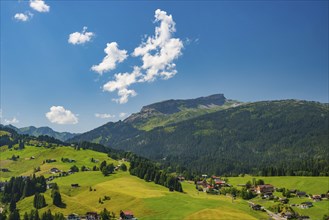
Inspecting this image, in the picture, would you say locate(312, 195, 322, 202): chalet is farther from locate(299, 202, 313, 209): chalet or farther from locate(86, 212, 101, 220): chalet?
locate(86, 212, 101, 220): chalet

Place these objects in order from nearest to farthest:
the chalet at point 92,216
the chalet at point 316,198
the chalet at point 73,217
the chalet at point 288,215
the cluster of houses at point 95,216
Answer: the cluster of houses at point 95,216, the chalet at point 92,216, the chalet at point 73,217, the chalet at point 288,215, the chalet at point 316,198

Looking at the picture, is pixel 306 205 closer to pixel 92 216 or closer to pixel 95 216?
pixel 95 216

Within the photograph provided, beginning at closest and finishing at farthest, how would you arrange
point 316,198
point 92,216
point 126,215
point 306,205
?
point 126,215, point 92,216, point 306,205, point 316,198

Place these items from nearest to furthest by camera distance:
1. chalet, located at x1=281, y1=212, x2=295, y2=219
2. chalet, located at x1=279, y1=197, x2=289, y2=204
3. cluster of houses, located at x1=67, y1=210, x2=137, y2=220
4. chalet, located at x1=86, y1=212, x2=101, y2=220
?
cluster of houses, located at x1=67, y1=210, x2=137, y2=220
chalet, located at x1=86, y1=212, x2=101, y2=220
chalet, located at x1=281, y1=212, x2=295, y2=219
chalet, located at x1=279, y1=197, x2=289, y2=204

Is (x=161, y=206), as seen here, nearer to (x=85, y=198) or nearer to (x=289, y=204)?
(x=85, y=198)

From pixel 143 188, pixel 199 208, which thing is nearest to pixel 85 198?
pixel 143 188

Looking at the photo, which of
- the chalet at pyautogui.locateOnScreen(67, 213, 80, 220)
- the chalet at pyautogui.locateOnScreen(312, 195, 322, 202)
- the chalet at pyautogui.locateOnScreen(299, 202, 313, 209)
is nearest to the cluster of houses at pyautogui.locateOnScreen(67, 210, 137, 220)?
the chalet at pyautogui.locateOnScreen(67, 213, 80, 220)

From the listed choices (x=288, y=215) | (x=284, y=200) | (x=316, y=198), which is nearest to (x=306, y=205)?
(x=284, y=200)

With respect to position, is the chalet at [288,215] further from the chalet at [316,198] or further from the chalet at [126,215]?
the chalet at [126,215]

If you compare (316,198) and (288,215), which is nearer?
(288,215)

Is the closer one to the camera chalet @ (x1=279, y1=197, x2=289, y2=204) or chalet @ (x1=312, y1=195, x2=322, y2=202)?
chalet @ (x1=312, y1=195, x2=322, y2=202)

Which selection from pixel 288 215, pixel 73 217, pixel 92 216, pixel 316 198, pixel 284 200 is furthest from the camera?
pixel 284 200

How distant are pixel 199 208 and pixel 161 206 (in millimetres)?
16827

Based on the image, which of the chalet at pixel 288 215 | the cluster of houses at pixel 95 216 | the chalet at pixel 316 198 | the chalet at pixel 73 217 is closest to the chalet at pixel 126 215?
the cluster of houses at pixel 95 216
